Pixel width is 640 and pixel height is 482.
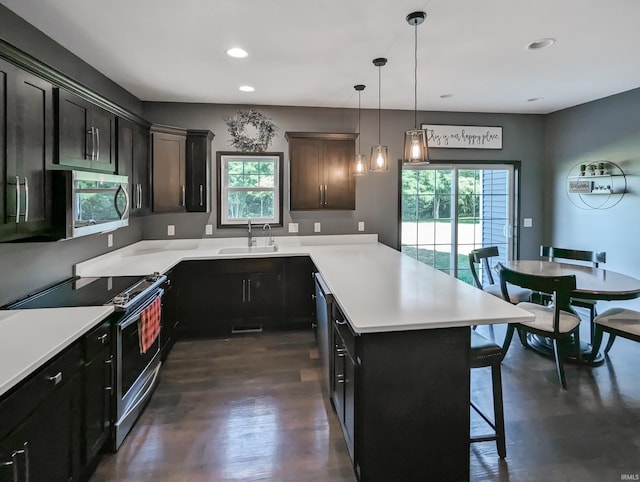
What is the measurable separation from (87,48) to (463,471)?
3.66 metres

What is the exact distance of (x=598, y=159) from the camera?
4.24 m

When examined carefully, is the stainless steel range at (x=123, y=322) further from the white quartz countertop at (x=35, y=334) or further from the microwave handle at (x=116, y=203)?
the microwave handle at (x=116, y=203)

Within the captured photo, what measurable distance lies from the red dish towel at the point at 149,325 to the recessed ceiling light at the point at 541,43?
131 inches

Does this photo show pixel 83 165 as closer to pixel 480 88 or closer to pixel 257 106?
pixel 257 106

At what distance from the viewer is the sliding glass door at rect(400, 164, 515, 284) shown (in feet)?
15.8

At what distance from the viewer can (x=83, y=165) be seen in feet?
8.04

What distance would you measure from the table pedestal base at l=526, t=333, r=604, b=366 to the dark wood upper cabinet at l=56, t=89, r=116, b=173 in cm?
381

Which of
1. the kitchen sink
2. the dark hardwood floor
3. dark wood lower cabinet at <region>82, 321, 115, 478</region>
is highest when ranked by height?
the kitchen sink

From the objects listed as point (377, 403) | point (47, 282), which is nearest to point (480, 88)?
point (377, 403)

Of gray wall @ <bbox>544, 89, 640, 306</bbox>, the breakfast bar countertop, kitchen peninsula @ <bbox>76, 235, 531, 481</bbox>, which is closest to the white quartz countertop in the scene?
the breakfast bar countertop

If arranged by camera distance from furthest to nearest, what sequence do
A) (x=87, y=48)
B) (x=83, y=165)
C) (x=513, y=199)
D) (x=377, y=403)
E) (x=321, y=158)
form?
(x=513, y=199) < (x=321, y=158) < (x=87, y=48) < (x=83, y=165) < (x=377, y=403)

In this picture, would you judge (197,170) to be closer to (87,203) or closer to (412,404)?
(87,203)

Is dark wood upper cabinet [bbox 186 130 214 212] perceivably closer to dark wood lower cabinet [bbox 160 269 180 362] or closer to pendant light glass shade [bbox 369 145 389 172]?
dark wood lower cabinet [bbox 160 269 180 362]

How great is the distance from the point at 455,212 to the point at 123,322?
4114mm
